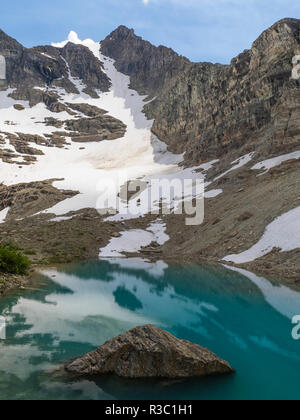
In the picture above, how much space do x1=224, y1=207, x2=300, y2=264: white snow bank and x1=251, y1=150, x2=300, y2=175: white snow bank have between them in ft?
68.0

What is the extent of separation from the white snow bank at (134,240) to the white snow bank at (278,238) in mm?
15929

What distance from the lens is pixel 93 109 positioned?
6629 inches

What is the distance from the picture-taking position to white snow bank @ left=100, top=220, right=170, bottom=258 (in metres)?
40.8

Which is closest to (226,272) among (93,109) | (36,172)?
(36,172)

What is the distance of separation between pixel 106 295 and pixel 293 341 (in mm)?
12187

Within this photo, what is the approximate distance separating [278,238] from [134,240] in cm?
2272

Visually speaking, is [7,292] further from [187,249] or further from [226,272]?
[187,249]

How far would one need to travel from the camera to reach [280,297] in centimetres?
1652

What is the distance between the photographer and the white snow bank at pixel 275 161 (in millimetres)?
46344

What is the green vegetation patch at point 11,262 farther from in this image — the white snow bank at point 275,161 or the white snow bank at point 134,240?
the white snow bank at point 275,161

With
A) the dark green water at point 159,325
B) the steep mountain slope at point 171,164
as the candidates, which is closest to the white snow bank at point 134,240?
the steep mountain slope at point 171,164

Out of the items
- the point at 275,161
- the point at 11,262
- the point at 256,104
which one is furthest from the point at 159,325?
the point at 256,104

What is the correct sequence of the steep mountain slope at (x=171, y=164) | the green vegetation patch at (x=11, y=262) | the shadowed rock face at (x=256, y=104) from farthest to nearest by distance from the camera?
the shadowed rock face at (x=256, y=104)
the steep mountain slope at (x=171, y=164)
the green vegetation patch at (x=11, y=262)
